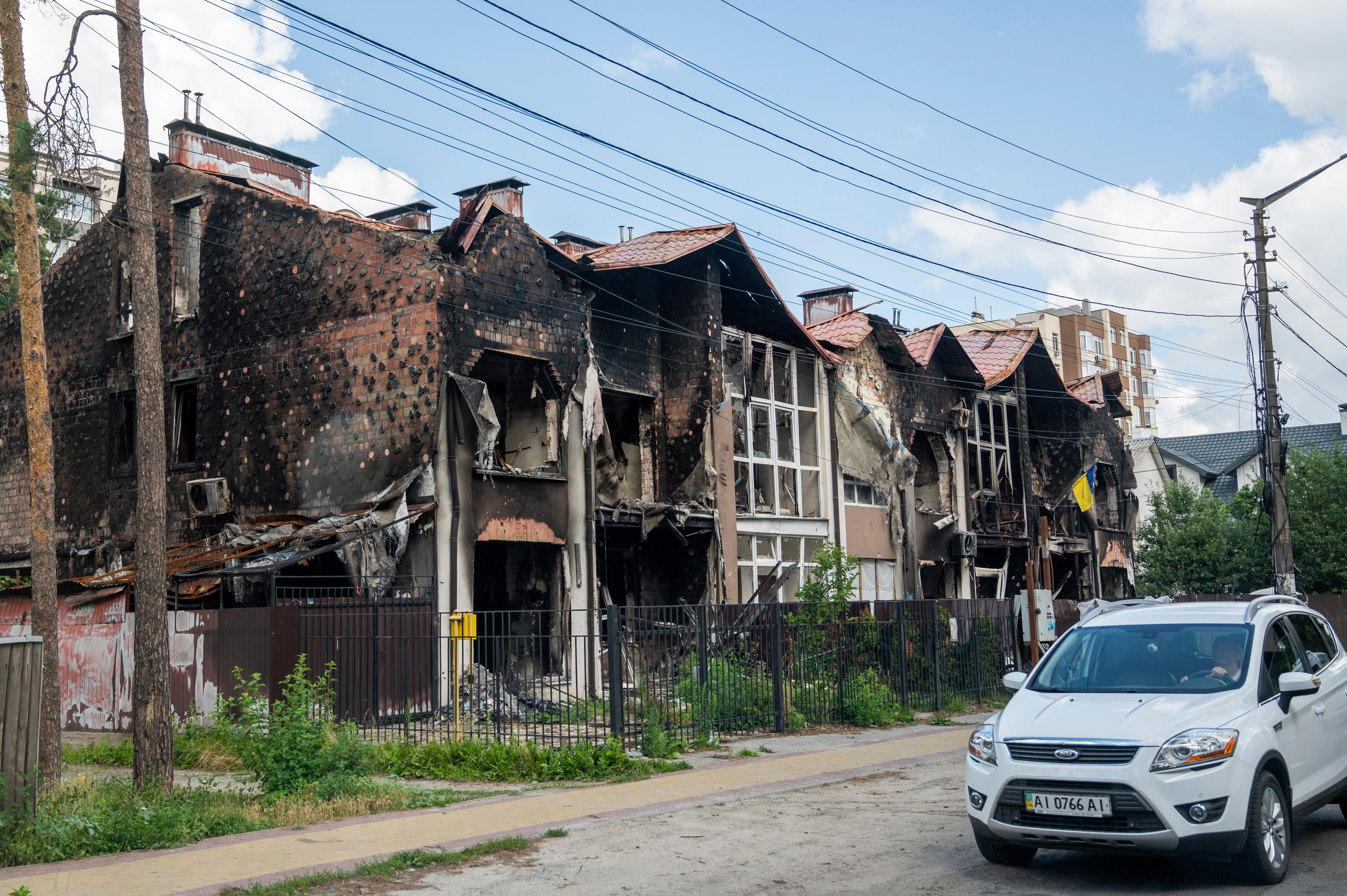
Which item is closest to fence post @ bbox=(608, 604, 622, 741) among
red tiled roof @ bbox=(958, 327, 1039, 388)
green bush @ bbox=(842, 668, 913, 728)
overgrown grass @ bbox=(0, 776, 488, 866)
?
overgrown grass @ bbox=(0, 776, 488, 866)

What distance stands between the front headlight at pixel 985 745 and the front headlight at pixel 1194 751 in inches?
39.5

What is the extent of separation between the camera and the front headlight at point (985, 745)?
292 inches

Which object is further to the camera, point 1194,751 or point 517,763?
point 517,763

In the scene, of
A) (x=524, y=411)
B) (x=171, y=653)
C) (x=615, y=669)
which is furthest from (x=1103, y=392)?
(x=171, y=653)

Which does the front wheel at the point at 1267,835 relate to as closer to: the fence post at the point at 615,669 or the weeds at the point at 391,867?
the weeds at the point at 391,867

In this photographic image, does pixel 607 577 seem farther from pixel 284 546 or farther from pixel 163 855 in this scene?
pixel 163 855

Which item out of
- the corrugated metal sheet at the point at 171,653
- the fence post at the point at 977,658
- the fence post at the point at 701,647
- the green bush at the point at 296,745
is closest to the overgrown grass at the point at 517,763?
the green bush at the point at 296,745

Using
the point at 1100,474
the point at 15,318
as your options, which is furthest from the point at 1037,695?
the point at 1100,474

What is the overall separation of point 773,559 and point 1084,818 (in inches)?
786

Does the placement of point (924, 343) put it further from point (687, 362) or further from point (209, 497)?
point (209, 497)

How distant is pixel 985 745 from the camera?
7520 mm

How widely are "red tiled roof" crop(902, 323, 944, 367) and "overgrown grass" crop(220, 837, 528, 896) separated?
76.9ft

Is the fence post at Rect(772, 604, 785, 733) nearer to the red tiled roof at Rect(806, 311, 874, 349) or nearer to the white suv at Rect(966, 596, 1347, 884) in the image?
the white suv at Rect(966, 596, 1347, 884)

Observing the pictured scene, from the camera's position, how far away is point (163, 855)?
878 cm
